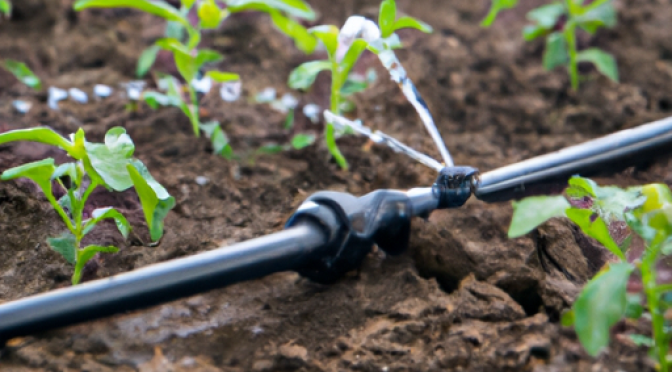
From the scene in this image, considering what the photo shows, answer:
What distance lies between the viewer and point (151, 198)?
0.92 metres

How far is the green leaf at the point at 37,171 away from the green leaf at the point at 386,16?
677 mm

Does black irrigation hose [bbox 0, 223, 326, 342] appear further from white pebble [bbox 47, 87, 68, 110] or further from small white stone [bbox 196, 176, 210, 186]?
white pebble [bbox 47, 87, 68, 110]

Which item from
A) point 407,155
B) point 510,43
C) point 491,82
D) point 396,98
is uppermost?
point 510,43

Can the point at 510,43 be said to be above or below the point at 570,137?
above

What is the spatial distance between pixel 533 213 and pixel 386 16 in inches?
22.9

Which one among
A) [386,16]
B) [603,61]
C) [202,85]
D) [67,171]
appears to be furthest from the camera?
[603,61]

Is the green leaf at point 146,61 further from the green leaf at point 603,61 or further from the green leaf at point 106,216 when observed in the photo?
the green leaf at point 603,61

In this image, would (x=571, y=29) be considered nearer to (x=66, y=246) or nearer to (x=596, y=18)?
(x=596, y=18)

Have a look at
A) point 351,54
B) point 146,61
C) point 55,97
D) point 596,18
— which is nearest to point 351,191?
point 351,54

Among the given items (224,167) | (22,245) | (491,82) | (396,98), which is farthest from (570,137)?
(22,245)

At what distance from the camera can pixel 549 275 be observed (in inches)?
40.8

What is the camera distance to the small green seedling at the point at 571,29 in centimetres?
166

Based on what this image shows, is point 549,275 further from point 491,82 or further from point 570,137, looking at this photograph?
point 491,82

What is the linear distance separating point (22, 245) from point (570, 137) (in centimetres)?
129
